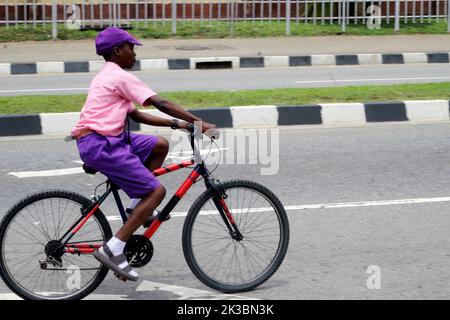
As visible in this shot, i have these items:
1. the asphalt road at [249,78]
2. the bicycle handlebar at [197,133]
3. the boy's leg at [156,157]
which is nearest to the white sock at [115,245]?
the boy's leg at [156,157]

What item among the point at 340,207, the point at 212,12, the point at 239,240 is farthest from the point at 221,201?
the point at 212,12

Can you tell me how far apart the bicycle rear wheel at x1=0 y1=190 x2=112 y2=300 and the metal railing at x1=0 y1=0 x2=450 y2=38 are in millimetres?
14209

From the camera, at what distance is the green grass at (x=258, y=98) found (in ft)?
35.5

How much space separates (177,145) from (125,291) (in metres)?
4.47

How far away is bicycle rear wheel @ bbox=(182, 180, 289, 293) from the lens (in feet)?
17.3

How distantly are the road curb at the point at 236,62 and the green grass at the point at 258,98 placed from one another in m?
5.07

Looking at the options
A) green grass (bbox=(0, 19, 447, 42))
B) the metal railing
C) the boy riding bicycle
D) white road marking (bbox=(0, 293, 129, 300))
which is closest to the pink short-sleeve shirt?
the boy riding bicycle

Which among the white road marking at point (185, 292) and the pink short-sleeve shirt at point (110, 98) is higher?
the pink short-sleeve shirt at point (110, 98)

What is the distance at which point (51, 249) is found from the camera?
518cm

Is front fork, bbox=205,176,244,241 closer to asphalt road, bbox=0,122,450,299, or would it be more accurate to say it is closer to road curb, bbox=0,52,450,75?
asphalt road, bbox=0,122,450,299

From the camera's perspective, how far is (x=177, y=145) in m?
9.70

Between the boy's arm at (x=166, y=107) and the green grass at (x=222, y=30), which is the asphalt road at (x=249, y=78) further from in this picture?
the boy's arm at (x=166, y=107)

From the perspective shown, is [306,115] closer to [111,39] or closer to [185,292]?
[185,292]
